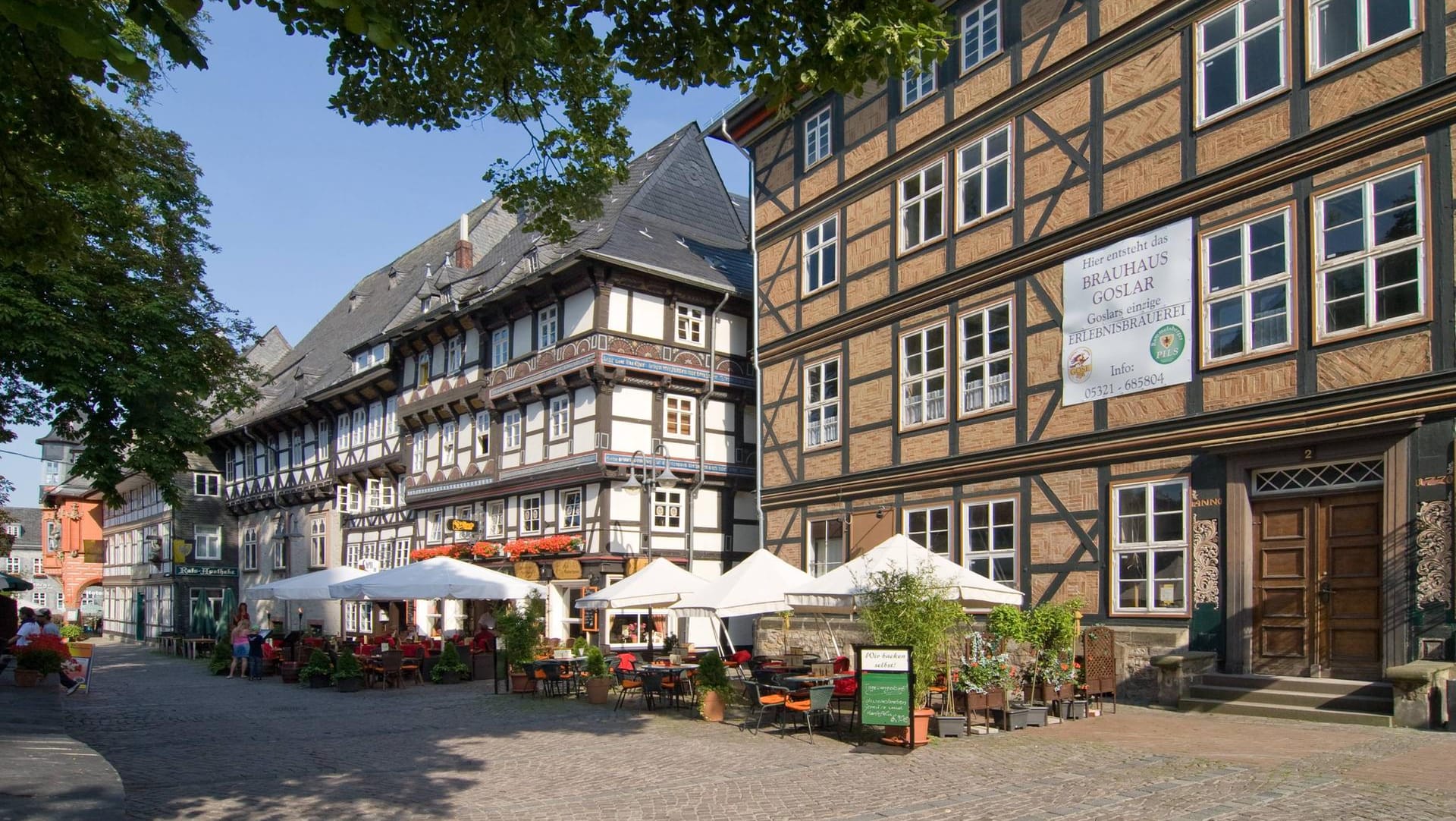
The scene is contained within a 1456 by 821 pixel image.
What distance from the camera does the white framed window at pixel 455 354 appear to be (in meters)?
35.2

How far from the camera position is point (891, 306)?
21.5m

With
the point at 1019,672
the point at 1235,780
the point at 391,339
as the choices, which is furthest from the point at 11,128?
the point at 391,339

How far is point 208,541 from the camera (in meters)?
52.7

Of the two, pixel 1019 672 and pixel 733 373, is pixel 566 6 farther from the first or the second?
pixel 733 373

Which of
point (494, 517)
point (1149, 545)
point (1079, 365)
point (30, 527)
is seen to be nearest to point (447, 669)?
point (494, 517)

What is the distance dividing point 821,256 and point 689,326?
7196 millimetres

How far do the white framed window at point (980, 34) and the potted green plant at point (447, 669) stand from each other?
49.3 feet

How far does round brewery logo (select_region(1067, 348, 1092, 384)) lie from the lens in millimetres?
17516

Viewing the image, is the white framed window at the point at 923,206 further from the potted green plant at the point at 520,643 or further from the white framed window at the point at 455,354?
the white framed window at the point at 455,354

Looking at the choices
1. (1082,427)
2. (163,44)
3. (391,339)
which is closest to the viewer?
(163,44)

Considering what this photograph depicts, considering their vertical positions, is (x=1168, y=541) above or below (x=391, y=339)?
below

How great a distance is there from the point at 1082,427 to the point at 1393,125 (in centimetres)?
594

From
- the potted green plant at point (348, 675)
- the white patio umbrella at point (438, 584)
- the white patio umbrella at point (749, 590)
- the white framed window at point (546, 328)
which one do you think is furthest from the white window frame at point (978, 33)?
the potted green plant at point (348, 675)

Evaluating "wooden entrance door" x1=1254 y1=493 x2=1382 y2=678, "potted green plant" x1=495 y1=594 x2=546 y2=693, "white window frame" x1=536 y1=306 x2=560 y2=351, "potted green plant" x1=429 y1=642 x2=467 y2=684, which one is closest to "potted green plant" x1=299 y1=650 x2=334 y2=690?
"potted green plant" x1=429 y1=642 x2=467 y2=684
